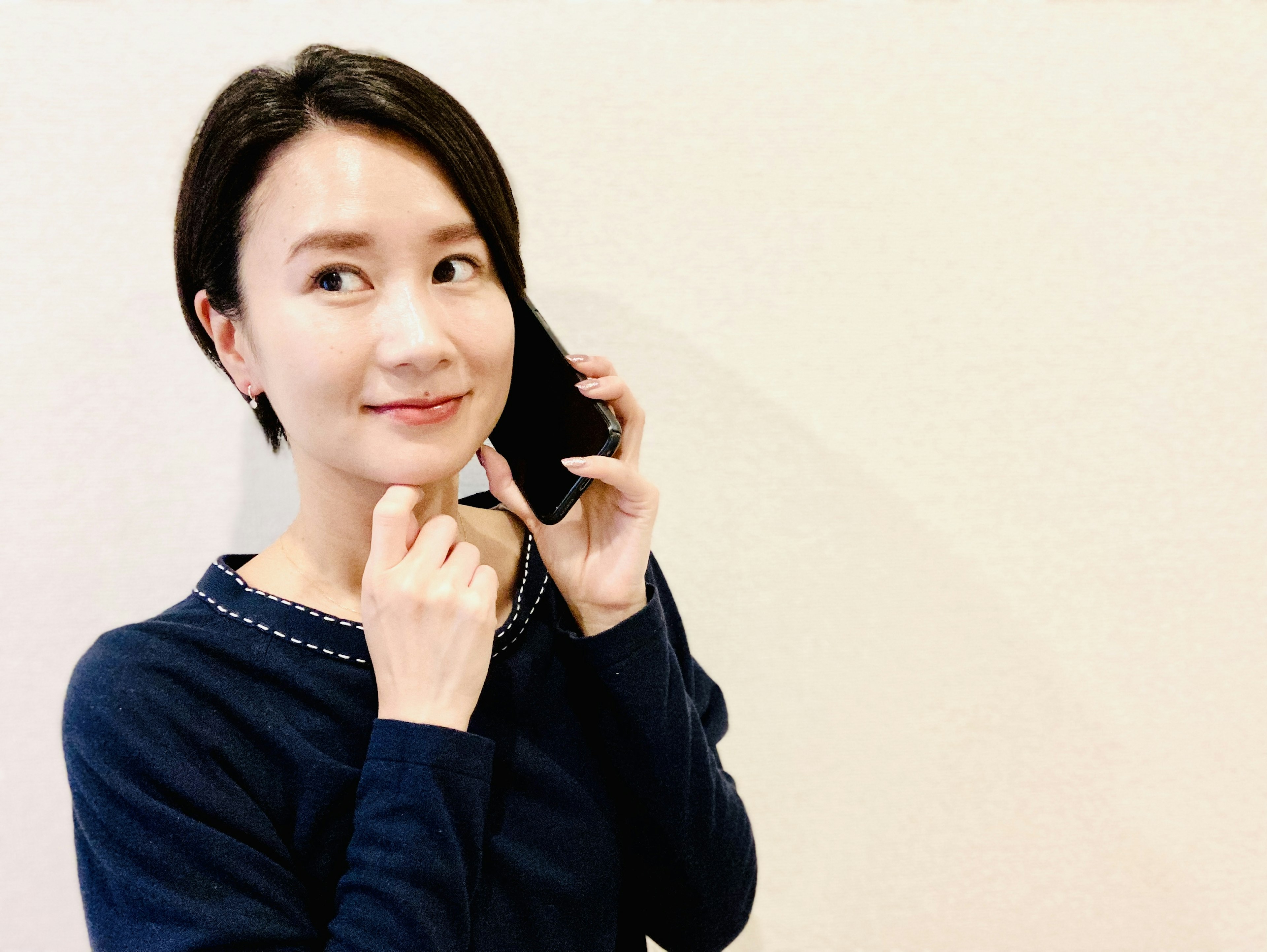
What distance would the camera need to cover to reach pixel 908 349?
123 centimetres

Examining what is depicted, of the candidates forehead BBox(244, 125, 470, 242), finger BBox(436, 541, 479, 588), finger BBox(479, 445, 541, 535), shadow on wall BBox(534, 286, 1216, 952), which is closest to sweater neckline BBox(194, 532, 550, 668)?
finger BBox(436, 541, 479, 588)

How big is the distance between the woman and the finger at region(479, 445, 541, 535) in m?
0.09

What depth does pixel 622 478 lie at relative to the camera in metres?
0.92

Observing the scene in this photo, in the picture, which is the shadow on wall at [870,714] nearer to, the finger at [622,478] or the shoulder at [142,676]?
the finger at [622,478]

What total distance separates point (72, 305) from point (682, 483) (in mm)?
751

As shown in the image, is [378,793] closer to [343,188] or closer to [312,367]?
[312,367]

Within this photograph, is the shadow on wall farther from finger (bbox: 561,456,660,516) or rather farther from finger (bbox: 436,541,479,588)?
finger (bbox: 436,541,479,588)

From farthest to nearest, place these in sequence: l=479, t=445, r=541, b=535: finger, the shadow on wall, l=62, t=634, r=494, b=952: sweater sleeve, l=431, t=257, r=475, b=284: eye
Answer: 1. the shadow on wall
2. l=479, t=445, r=541, b=535: finger
3. l=431, t=257, r=475, b=284: eye
4. l=62, t=634, r=494, b=952: sweater sleeve

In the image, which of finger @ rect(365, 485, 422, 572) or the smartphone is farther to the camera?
the smartphone

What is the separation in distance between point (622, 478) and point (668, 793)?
0.32 m

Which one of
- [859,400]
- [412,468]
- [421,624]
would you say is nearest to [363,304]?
[412,468]

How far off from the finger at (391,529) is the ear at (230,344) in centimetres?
17

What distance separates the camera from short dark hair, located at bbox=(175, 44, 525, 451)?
0.80 metres

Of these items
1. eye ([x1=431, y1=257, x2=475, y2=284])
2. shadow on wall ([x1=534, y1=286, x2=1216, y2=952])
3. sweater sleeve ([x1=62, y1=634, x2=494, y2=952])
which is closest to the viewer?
sweater sleeve ([x1=62, y1=634, x2=494, y2=952])
